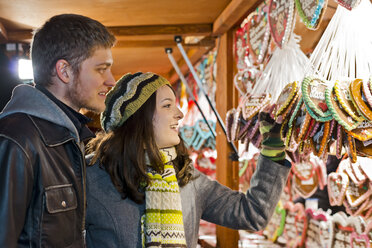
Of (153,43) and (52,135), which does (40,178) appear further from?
(153,43)

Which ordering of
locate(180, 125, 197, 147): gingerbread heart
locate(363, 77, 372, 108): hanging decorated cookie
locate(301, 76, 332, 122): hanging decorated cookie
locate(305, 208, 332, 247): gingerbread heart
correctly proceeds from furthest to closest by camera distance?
locate(180, 125, 197, 147): gingerbread heart → locate(305, 208, 332, 247): gingerbread heart → locate(301, 76, 332, 122): hanging decorated cookie → locate(363, 77, 372, 108): hanging decorated cookie

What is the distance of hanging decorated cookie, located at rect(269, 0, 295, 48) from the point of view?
68.4 inches

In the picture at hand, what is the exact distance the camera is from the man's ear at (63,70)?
3.78ft

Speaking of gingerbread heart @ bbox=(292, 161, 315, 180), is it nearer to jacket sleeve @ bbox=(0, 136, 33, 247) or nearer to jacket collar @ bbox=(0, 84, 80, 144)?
jacket collar @ bbox=(0, 84, 80, 144)

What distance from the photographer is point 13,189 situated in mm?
969

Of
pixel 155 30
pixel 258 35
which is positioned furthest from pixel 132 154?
pixel 155 30

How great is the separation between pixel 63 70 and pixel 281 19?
1036mm

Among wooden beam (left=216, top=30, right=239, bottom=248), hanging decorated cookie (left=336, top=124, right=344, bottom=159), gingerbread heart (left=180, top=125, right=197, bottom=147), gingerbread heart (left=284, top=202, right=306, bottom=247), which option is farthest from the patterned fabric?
gingerbread heart (left=180, top=125, right=197, bottom=147)

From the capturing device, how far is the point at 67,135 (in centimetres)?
113

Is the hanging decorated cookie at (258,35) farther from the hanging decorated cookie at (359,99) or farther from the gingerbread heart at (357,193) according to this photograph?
the hanging decorated cookie at (359,99)

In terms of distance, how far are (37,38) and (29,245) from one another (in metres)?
0.54

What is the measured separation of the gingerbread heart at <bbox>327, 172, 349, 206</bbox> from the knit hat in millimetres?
872

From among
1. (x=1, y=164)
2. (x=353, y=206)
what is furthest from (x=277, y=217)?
(x=1, y=164)

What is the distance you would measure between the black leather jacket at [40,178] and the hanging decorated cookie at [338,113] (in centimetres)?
72
